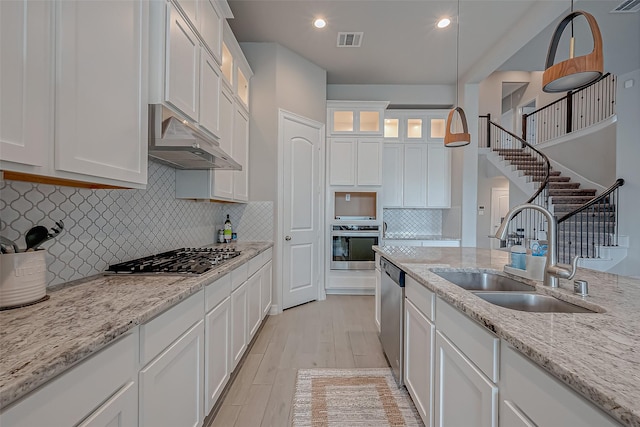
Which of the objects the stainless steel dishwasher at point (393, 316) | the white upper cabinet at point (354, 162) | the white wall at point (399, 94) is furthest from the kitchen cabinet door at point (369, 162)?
the stainless steel dishwasher at point (393, 316)

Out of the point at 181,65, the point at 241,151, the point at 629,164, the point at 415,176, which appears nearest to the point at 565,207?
the point at 629,164

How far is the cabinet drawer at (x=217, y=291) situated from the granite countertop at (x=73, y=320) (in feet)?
0.47

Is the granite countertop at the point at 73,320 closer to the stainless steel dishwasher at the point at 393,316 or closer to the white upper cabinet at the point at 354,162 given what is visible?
the stainless steel dishwasher at the point at 393,316

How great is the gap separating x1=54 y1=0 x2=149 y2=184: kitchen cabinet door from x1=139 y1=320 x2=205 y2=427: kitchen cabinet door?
792mm

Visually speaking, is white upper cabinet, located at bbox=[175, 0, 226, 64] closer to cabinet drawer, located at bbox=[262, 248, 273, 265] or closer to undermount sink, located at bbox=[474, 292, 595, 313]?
cabinet drawer, located at bbox=[262, 248, 273, 265]

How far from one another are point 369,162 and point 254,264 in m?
2.70

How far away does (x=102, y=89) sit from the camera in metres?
1.15

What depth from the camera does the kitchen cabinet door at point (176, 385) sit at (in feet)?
3.45

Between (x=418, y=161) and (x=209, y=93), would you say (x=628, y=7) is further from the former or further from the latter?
(x=209, y=93)

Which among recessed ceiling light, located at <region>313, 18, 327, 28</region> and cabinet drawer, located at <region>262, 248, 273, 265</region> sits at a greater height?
recessed ceiling light, located at <region>313, 18, 327, 28</region>

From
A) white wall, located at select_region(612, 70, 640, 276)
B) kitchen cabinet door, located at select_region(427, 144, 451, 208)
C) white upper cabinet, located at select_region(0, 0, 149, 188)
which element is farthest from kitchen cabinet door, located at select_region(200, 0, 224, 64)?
white wall, located at select_region(612, 70, 640, 276)

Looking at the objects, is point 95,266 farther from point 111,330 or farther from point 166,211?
point 111,330

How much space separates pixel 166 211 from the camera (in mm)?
2275

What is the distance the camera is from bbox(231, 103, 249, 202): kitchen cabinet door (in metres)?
3.02
